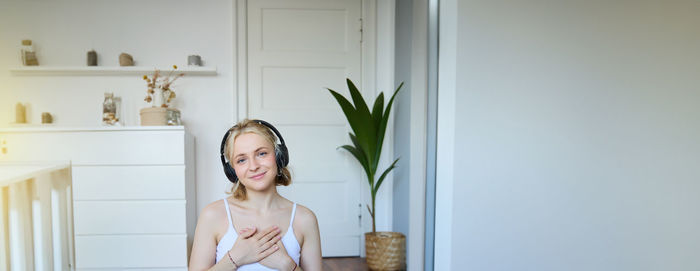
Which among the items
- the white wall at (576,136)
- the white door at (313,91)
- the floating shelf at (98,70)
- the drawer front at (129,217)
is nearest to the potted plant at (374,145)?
the white door at (313,91)

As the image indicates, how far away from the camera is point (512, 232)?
72.9 inches

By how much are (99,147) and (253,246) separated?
7.18 feet

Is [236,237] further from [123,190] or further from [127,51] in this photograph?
[127,51]

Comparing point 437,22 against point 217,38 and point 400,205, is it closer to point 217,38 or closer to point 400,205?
point 400,205

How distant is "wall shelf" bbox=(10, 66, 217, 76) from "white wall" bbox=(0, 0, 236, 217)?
0.04 metres

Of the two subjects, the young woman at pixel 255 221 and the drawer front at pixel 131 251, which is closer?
the young woman at pixel 255 221

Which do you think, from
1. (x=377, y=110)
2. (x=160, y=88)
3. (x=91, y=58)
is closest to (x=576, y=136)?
(x=377, y=110)

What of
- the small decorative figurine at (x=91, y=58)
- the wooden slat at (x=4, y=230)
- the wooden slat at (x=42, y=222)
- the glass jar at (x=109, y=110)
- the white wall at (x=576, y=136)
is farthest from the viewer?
the small decorative figurine at (x=91, y=58)

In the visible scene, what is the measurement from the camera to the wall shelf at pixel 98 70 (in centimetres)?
296

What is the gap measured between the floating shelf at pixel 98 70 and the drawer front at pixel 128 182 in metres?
0.76

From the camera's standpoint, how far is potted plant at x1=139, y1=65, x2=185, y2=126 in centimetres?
282

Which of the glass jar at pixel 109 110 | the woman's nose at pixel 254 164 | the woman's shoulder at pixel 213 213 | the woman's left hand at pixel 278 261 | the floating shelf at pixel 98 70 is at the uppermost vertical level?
the floating shelf at pixel 98 70

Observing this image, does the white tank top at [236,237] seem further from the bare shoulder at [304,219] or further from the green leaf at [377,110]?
the green leaf at [377,110]

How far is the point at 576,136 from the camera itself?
1895 millimetres
